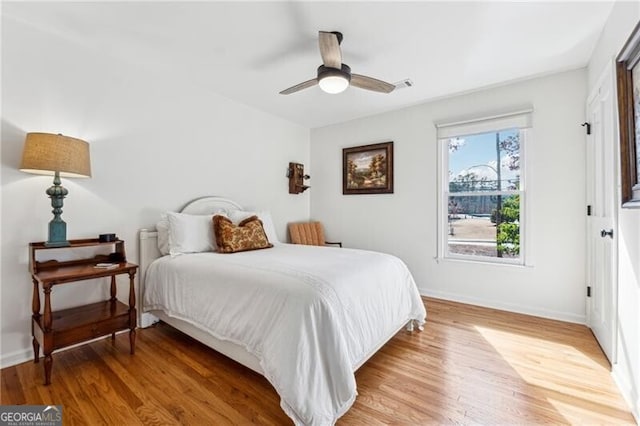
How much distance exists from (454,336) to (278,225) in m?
2.76

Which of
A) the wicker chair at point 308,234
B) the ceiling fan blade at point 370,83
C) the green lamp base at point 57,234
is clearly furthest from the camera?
the wicker chair at point 308,234

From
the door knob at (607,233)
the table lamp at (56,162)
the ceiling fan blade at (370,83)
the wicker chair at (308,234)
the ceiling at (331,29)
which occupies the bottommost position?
the wicker chair at (308,234)

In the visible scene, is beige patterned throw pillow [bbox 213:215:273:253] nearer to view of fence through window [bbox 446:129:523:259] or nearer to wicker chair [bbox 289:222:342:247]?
wicker chair [bbox 289:222:342:247]

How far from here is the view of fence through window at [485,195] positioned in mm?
3225

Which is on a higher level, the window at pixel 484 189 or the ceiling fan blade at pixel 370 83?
the ceiling fan blade at pixel 370 83

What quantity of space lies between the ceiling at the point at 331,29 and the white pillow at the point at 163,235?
1.53 metres

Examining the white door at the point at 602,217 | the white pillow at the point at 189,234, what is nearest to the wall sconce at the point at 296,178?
the white pillow at the point at 189,234

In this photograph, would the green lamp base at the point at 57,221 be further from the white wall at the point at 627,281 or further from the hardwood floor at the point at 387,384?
the white wall at the point at 627,281

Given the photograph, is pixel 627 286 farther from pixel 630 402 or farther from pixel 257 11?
pixel 257 11

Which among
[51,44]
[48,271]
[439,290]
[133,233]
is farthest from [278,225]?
[51,44]

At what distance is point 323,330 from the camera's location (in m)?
1.59

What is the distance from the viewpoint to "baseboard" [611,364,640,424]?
1.56m

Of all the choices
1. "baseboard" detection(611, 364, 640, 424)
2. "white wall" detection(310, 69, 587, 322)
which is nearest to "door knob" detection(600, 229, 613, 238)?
"white wall" detection(310, 69, 587, 322)

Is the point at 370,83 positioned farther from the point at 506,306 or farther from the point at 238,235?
the point at 506,306
